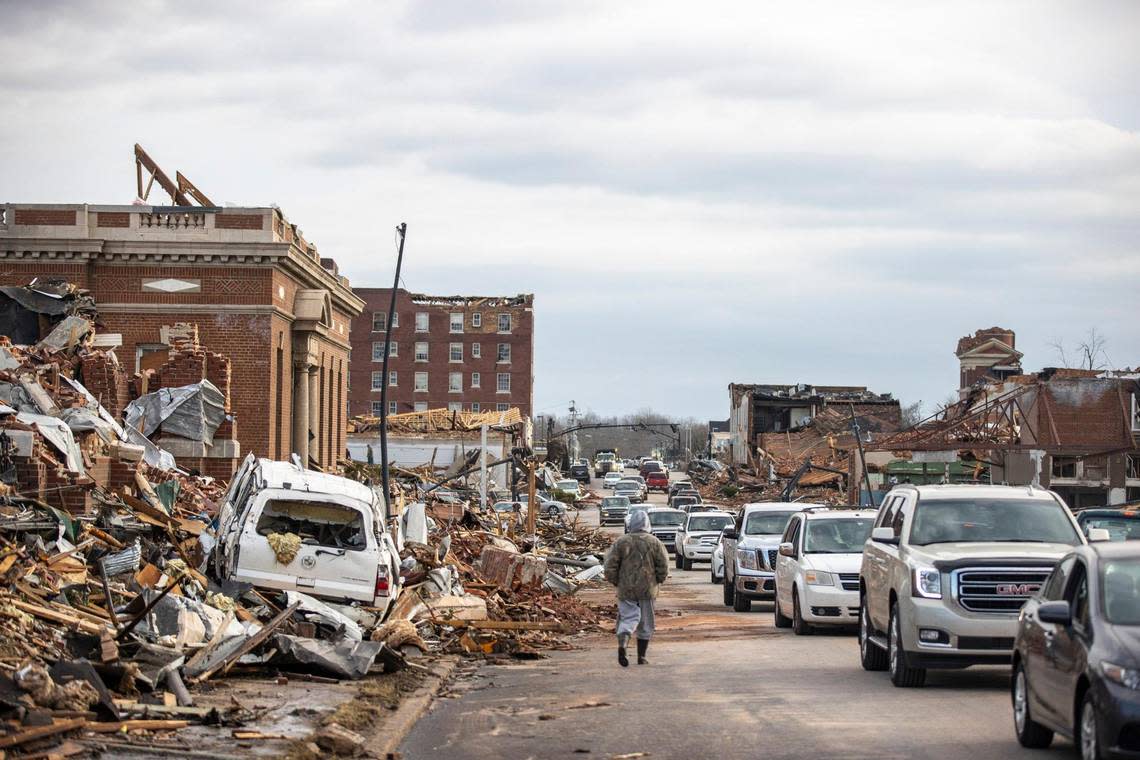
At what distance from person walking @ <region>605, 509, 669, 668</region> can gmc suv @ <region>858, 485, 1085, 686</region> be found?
7.56 ft

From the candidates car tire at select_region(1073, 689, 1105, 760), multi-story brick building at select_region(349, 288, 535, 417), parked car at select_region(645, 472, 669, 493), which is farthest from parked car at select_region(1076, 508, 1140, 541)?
multi-story brick building at select_region(349, 288, 535, 417)

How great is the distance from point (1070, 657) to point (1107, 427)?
5977 centimetres

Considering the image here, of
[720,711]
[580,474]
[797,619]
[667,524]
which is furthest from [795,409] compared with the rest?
[720,711]

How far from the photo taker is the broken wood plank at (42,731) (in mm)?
8672

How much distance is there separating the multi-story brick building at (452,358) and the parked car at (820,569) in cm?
10777

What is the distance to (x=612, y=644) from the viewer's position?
2031 cm

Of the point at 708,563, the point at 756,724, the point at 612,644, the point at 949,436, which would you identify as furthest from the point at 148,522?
the point at 949,436

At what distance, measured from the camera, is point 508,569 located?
1013 inches

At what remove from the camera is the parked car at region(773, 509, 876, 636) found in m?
20.3

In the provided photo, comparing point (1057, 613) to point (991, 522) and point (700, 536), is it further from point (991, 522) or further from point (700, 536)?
point (700, 536)

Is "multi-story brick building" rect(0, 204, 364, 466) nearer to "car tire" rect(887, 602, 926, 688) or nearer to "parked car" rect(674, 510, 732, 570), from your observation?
"parked car" rect(674, 510, 732, 570)

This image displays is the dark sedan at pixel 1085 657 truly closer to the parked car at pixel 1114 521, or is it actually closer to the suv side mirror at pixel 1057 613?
the suv side mirror at pixel 1057 613

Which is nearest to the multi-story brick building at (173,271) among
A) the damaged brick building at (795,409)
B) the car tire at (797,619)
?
the car tire at (797,619)

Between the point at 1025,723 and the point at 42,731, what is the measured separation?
6.37 m
